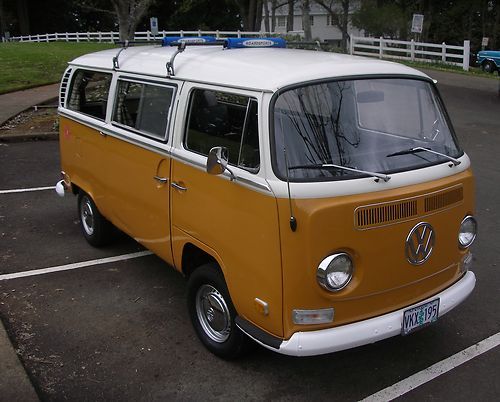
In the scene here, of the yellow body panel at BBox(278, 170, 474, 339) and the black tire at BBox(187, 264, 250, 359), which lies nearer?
the yellow body panel at BBox(278, 170, 474, 339)

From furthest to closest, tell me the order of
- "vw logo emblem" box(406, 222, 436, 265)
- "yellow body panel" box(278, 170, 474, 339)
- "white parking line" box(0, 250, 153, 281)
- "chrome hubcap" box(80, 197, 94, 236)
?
"chrome hubcap" box(80, 197, 94, 236)
"white parking line" box(0, 250, 153, 281)
"vw logo emblem" box(406, 222, 436, 265)
"yellow body panel" box(278, 170, 474, 339)

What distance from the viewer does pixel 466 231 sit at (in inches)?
151

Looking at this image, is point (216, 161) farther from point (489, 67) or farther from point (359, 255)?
point (489, 67)

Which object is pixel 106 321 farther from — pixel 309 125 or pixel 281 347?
pixel 309 125

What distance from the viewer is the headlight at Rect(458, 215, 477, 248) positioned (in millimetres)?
3795

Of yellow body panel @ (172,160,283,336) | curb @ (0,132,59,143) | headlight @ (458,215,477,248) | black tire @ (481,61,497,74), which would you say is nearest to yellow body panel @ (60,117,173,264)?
yellow body panel @ (172,160,283,336)

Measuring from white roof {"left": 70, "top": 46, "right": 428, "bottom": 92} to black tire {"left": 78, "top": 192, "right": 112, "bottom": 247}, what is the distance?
176 cm

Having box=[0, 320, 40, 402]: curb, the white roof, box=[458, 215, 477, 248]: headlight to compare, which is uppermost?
the white roof

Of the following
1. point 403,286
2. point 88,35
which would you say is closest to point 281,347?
point 403,286

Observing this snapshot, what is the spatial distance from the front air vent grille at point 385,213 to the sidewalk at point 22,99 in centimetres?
1104

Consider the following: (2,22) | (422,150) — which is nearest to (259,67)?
(422,150)

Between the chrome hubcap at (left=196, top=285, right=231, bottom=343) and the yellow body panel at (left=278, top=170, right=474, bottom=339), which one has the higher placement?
the yellow body panel at (left=278, top=170, right=474, bottom=339)

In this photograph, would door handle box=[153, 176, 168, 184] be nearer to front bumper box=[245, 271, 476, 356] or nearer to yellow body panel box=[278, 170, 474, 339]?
yellow body panel box=[278, 170, 474, 339]

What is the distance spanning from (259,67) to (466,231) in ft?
5.95
